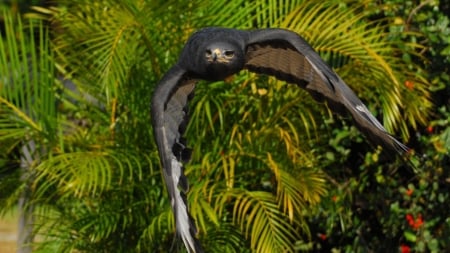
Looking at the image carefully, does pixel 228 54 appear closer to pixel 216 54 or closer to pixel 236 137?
pixel 216 54

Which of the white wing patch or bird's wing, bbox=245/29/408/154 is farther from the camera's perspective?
bird's wing, bbox=245/29/408/154

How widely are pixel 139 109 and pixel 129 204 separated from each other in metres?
0.55

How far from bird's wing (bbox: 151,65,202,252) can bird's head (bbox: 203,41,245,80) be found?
276 mm

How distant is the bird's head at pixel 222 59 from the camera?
176 inches

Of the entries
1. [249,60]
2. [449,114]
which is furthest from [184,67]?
[449,114]

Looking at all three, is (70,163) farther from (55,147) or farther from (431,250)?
(431,250)

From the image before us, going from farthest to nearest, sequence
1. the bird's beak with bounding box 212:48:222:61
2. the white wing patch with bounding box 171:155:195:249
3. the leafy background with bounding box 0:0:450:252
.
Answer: the leafy background with bounding box 0:0:450:252
the bird's beak with bounding box 212:48:222:61
the white wing patch with bounding box 171:155:195:249

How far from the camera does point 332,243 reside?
274 inches

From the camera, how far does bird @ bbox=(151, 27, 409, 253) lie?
4.49 meters

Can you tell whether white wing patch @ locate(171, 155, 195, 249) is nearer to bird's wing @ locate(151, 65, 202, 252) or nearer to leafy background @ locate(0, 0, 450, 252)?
bird's wing @ locate(151, 65, 202, 252)

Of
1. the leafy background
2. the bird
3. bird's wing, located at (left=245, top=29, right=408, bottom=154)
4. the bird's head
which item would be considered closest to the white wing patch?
the bird

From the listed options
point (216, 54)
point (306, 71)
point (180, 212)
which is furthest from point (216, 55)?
point (306, 71)

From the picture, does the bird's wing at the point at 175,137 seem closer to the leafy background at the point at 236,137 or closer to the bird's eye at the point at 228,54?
the bird's eye at the point at 228,54

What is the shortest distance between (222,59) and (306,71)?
81 cm
